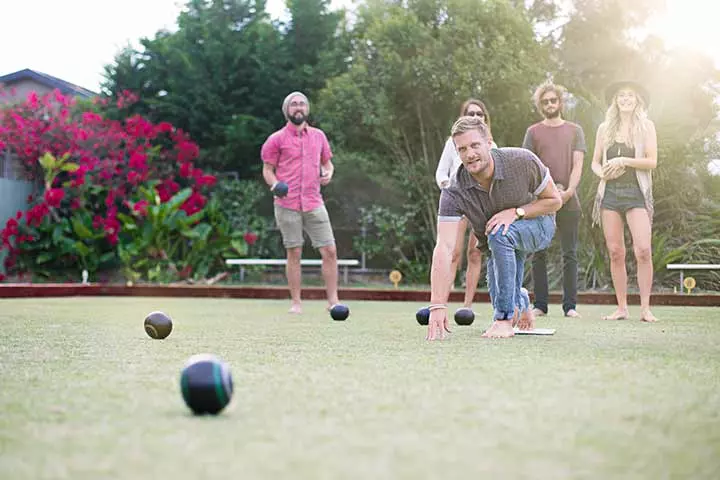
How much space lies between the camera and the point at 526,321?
4.21 metres

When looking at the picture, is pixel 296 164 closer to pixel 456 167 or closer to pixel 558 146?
pixel 456 167

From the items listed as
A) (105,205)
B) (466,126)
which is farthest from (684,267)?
(105,205)

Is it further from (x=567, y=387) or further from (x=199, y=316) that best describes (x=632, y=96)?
(x=567, y=387)

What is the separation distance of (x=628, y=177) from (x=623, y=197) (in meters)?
0.11

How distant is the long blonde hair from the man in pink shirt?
1.80 metres

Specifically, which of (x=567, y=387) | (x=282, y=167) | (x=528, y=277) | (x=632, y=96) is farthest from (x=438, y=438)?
(x=528, y=277)

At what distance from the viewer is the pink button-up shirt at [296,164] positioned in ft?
20.2

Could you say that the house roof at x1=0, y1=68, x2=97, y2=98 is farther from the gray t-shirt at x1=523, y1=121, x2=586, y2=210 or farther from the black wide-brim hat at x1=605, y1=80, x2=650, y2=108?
the black wide-brim hat at x1=605, y1=80, x2=650, y2=108

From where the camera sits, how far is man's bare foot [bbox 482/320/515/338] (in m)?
3.86

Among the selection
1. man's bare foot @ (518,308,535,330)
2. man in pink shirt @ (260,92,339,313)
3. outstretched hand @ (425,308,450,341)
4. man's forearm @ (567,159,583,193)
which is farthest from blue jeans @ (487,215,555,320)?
man in pink shirt @ (260,92,339,313)

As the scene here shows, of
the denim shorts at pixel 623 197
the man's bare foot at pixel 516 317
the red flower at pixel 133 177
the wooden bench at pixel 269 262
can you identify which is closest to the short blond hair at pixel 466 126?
the man's bare foot at pixel 516 317

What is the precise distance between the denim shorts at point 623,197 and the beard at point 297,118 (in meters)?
1.97

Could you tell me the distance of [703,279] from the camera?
8992mm

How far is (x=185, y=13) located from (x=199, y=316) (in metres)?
7.51
